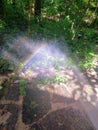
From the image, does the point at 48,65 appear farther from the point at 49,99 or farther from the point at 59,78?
the point at 49,99

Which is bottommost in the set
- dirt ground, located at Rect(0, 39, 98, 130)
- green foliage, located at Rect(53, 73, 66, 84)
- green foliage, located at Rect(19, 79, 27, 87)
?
dirt ground, located at Rect(0, 39, 98, 130)

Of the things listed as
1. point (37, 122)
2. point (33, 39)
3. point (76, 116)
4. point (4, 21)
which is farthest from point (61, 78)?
point (4, 21)

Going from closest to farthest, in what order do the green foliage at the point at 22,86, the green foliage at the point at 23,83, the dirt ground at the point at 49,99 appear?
1. the dirt ground at the point at 49,99
2. the green foliage at the point at 22,86
3. the green foliage at the point at 23,83

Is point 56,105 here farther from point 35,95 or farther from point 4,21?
point 4,21

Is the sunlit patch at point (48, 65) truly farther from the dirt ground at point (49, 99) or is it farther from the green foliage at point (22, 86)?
the green foliage at point (22, 86)

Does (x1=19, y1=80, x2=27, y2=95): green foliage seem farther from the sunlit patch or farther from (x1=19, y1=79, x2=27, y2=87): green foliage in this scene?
the sunlit patch

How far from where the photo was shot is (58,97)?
160 inches

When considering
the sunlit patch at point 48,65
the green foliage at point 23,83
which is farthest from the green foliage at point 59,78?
the green foliage at point 23,83

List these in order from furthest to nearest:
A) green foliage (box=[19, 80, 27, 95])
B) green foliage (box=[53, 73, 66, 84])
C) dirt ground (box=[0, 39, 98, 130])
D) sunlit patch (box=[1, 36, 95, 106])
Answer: green foliage (box=[53, 73, 66, 84])
sunlit patch (box=[1, 36, 95, 106])
green foliage (box=[19, 80, 27, 95])
dirt ground (box=[0, 39, 98, 130])

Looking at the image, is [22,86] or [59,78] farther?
[59,78]

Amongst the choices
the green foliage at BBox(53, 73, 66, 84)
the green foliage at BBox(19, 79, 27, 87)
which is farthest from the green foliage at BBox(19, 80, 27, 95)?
the green foliage at BBox(53, 73, 66, 84)

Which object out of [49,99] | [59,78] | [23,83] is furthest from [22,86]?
[59,78]

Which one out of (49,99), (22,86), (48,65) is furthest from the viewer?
(48,65)

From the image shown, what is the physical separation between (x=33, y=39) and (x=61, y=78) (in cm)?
232
